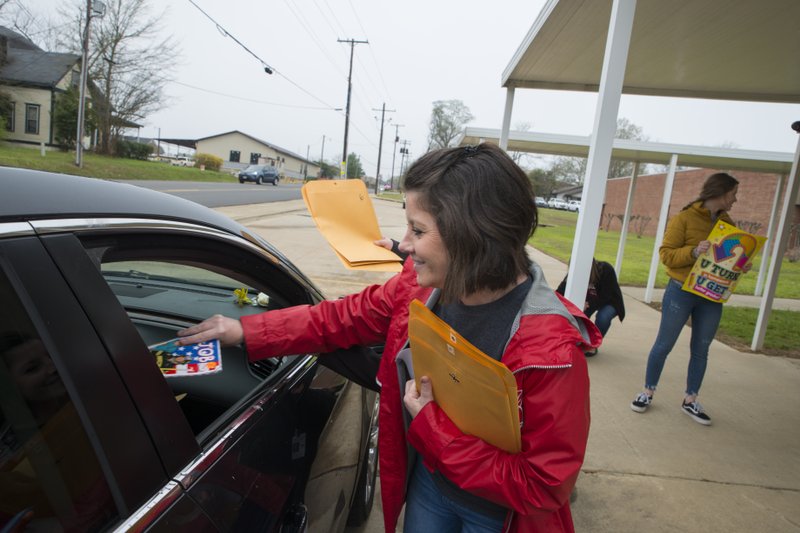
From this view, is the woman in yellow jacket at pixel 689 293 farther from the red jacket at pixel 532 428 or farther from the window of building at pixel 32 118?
the window of building at pixel 32 118

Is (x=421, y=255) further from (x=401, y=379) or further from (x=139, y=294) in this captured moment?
(x=139, y=294)

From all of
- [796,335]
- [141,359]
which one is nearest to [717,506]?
[141,359]

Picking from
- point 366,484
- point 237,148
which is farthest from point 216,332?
point 237,148

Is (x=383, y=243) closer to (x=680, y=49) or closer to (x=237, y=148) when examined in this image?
(x=680, y=49)

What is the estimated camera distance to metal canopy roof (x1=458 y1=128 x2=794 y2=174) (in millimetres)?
9969

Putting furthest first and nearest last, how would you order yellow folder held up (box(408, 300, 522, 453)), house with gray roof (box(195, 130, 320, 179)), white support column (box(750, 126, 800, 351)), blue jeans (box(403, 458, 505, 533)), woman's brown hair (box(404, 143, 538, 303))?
house with gray roof (box(195, 130, 320, 179)), white support column (box(750, 126, 800, 351)), blue jeans (box(403, 458, 505, 533)), woman's brown hair (box(404, 143, 538, 303)), yellow folder held up (box(408, 300, 522, 453))

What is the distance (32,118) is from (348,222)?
38.3 metres

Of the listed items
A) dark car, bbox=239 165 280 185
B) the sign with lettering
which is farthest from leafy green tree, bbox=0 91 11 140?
the sign with lettering

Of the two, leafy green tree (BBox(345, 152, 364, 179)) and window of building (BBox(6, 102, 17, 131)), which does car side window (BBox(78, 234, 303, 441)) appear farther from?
leafy green tree (BBox(345, 152, 364, 179))

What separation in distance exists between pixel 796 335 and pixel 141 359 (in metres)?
8.32

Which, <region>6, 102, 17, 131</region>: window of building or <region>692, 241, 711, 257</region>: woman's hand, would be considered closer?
<region>692, 241, 711, 257</region>: woman's hand

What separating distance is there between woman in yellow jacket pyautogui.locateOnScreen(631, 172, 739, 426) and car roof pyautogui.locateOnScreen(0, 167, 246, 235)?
11.0ft

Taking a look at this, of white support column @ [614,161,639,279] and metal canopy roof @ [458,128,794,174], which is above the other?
metal canopy roof @ [458,128,794,174]

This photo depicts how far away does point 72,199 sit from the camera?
0.90 metres
